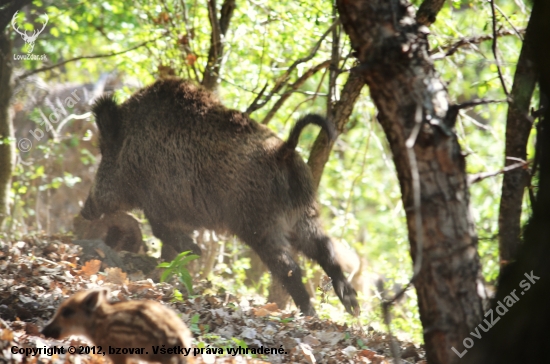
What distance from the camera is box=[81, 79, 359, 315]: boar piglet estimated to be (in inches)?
221

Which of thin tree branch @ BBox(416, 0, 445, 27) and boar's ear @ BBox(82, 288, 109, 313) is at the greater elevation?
thin tree branch @ BBox(416, 0, 445, 27)

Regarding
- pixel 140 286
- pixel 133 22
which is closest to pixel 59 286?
pixel 140 286

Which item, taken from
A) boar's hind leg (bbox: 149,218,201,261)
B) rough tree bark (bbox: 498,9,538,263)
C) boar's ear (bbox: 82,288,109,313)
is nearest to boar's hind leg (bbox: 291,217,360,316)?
boar's hind leg (bbox: 149,218,201,261)

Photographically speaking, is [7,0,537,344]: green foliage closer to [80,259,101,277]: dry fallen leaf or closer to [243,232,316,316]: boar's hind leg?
[243,232,316,316]: boar's hind leg

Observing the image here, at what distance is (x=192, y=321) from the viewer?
162 inches

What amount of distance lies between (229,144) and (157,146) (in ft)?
3.26

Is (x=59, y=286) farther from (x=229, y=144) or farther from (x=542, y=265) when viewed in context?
(x=542, y=265)

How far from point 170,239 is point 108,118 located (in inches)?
67.9

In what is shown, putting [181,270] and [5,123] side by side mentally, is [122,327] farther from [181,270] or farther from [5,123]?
[5,123]

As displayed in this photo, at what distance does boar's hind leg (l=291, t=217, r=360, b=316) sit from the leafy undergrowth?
0.57 m

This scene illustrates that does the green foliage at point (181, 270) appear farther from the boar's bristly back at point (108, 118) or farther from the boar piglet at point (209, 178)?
the boar's bristly back at point (108, 118)

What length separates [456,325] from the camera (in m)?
→ 2.71

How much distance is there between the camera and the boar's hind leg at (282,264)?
555 cm

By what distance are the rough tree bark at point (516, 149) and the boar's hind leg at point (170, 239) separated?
390cm
